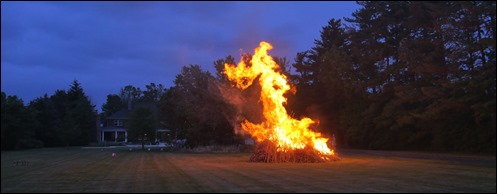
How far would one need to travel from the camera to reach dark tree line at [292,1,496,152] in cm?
2619

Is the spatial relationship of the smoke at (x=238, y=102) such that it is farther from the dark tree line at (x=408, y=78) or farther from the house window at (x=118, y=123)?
the house window at (x=118, y=123)

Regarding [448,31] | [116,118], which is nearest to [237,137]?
[448,31]

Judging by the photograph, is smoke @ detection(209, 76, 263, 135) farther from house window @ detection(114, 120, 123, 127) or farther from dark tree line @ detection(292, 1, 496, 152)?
house window @ detection(114, 120, 123, 127)

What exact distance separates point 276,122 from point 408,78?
17785 millimetres

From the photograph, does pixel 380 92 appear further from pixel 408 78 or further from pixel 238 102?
pixel 238 102

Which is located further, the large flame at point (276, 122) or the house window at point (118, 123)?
the house window at point (118, 123)

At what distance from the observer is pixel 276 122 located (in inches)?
1056

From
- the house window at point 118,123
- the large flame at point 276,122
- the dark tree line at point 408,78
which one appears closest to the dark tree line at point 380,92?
the dark tree line at point 408,78

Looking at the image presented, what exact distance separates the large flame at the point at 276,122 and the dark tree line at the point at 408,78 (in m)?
8.34

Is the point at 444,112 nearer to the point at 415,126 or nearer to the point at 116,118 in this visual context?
the point at 415,126

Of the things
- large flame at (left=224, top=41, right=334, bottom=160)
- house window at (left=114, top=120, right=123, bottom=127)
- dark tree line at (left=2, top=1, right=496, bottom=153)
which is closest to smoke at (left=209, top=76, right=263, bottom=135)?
dark tree line at (left=2, top=1, right=496, bottom=153)

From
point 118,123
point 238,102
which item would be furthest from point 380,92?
point 118,123

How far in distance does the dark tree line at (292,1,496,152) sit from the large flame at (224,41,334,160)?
27.4ft

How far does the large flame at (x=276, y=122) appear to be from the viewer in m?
25.9
